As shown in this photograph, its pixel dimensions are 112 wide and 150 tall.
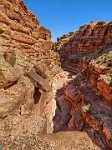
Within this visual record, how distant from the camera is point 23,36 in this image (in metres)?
16.9

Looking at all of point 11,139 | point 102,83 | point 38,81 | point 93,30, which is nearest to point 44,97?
point 38,81

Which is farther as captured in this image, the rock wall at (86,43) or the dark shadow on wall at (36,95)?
the rock wall at (86,43)

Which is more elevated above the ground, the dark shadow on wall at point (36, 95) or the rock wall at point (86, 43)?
the rock wall at point (86, 43)

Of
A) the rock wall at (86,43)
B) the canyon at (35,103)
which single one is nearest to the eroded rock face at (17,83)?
the canyon at (35,103)

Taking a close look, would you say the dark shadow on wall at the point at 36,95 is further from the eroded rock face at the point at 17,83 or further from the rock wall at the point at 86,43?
the rock wall at the point at 86,43

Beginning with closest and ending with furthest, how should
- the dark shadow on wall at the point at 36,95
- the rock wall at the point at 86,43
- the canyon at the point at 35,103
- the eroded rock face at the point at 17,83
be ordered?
the canyon at the point at 35,103 → the eroded rock face at the point at 17,83 → the dark shadow on wall at the point at 36,95 → the rock wall at the point at 86,43

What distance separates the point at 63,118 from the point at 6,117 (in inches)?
435

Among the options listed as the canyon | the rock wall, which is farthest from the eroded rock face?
the rock wall

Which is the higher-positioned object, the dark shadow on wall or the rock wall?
the rock wall

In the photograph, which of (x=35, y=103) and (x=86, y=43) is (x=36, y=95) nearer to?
→ (x=35, y=103)

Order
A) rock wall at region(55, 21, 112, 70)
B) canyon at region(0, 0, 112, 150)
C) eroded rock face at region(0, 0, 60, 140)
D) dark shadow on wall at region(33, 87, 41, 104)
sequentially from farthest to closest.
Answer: rock wall at region(55, 21, 112, 70), dark shadow on wall at region(33, 87, 41, 104), eroded rock face at region(0, 0, 60, 140), canyon at region(0, 0, 112, 150)

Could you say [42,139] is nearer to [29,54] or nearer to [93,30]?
[29,54]

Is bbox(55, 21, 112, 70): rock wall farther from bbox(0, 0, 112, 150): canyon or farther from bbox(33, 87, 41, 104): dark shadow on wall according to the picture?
bbox(33, 87, 41, 104): dark shadow on wall

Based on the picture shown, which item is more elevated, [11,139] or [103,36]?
[103,36]
